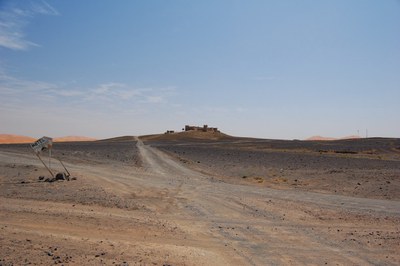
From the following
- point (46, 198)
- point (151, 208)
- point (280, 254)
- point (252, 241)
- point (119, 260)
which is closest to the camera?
point (119, 260)

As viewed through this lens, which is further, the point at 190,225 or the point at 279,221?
→ the point at 279,221

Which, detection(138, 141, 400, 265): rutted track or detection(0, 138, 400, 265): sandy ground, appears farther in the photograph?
detection(138, 141, 400, 265): rutted track

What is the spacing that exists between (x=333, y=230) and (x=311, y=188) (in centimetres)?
1035

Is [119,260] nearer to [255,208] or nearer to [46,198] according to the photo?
[255,208]

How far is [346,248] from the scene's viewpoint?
910cm

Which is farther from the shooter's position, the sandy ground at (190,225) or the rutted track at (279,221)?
the rutted track at (279,221)

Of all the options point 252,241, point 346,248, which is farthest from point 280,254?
point 346,248

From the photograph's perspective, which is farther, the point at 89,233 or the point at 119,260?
the point at 89,233

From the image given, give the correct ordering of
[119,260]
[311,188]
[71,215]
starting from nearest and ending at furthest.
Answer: [119,260] < [71,215] < [311,188]

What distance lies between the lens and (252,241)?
9.48m

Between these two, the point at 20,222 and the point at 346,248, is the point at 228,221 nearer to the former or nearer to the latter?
the point at 346,248

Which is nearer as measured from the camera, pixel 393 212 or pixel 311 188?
pixel 393 212

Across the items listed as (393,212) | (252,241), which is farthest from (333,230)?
(393,212)

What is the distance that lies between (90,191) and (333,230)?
9285 millimetres
